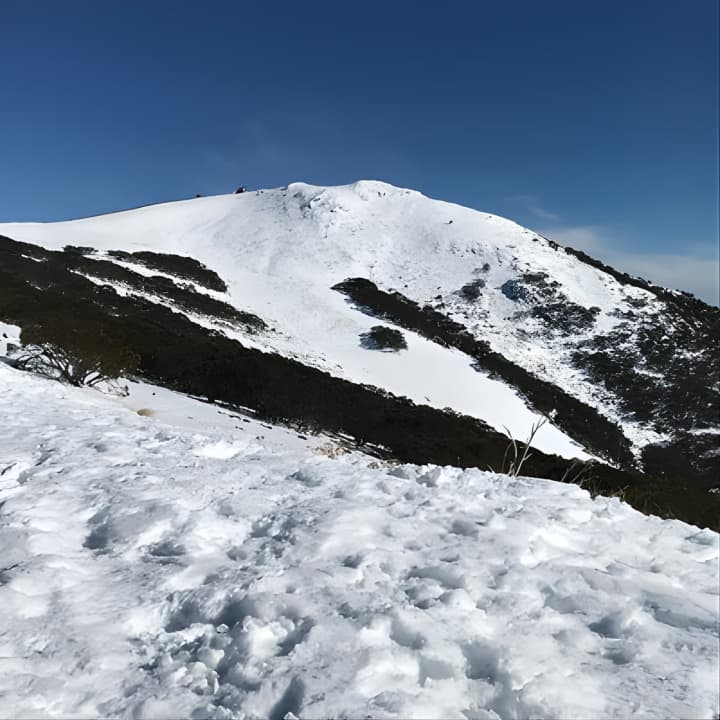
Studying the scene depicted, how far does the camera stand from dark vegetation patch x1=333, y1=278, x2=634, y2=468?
3150 cm

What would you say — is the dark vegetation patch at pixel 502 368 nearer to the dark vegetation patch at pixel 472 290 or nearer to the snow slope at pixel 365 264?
the snow slope at pixel 365 264

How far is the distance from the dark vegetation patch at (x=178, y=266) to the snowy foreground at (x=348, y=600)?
141 ft

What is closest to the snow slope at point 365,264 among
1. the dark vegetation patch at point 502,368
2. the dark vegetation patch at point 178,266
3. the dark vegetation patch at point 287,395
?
the dark vegetation patch at point 502,368

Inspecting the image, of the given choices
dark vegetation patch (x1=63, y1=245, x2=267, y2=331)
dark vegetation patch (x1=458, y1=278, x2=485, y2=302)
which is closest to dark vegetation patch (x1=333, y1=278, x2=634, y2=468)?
dark vegetation patch (x1=458, y1=278, x2=485, y2=302)

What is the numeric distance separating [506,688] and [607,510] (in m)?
2.66

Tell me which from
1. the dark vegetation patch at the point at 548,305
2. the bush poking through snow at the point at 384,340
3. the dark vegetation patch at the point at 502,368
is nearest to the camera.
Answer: the dark vegetation patch at the point at 502,368

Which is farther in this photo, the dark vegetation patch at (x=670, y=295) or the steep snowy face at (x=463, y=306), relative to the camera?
the dark vegetation patch at (x=670, y=295)

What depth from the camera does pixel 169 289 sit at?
136 feet

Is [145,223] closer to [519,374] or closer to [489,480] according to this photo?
[519,374]

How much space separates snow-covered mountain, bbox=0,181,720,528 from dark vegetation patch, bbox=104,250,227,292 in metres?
0.33

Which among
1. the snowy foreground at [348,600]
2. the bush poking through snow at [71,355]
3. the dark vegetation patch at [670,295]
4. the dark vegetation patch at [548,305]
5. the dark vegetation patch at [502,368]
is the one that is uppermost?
the dark vegetation patch at [670,295]

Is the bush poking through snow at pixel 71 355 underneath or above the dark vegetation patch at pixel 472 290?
underneath

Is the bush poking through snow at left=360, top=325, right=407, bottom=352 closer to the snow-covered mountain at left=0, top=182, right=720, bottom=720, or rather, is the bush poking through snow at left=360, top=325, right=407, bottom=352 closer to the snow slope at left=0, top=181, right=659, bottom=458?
the snow slope at left=0, top=181, right=659, bottom=458

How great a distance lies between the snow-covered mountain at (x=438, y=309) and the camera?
32562 mm
